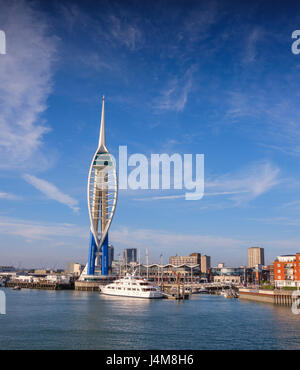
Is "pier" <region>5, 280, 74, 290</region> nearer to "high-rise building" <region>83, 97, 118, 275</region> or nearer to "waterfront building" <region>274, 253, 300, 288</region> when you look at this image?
"high-rise building" <region>83, 97, 118, 275</region>

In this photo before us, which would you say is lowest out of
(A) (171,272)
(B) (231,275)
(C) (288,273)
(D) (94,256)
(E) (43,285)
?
(E) (43,285)

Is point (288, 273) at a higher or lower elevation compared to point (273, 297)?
higher

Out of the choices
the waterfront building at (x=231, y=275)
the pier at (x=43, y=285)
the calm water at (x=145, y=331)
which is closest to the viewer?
the calm water at (x=145, y=331)

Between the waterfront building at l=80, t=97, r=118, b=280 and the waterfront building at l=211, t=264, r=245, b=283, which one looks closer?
the waterfront building at l=80, t=97, r=118, b=280

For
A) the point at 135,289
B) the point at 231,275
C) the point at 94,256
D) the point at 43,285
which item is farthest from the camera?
the point at 231,275

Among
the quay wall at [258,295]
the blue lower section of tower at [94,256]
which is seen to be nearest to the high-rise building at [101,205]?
the blue lower section of tower at [94,256]

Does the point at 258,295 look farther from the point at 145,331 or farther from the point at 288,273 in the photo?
the point at 145,331

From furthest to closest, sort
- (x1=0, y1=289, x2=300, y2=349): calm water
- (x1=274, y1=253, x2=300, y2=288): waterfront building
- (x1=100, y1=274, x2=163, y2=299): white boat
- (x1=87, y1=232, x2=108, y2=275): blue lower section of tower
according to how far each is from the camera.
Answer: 1. (x1=87, y1=232, x2=108, y2=275): blue lower section of tower
2. (x1=100, y1=274, x2=163, y2=299): white boat
3. (x1=274, y1=253, x2=300, y2=288): waterfront building
4. (x1=0, y1=289, x2=300, y2=349): calm water

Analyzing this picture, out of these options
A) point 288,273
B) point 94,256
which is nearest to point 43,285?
point 94,256

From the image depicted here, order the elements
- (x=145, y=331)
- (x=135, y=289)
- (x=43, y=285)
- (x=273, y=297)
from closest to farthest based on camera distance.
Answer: (x=145, y=331)
(x=273, y=297)
(x=135, y=289)
(x=43, y=285)

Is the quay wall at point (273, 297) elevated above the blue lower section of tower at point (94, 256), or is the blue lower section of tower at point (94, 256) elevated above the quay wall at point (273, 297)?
the blue lower section of tower at point (94, 256)

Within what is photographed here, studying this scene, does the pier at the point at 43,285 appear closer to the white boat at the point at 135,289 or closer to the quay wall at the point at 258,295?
the white boat at the point at 135,289

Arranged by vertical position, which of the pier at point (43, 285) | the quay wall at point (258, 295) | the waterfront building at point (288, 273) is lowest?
the pier at point (43, 285)

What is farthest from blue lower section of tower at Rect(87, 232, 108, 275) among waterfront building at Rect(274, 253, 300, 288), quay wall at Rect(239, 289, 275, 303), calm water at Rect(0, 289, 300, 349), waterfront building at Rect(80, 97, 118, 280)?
calm water at Rect(0, 289, 300, 349)
